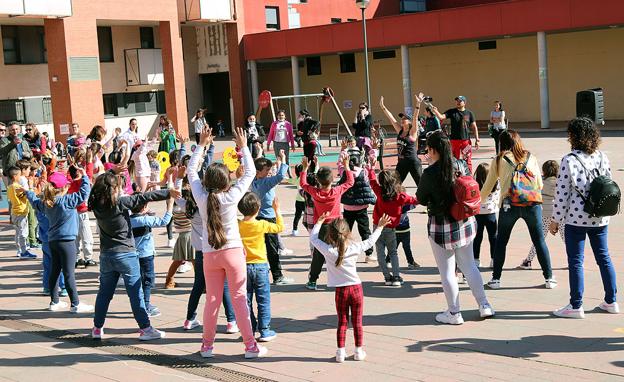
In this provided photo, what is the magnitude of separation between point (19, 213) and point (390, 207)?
5.85 meters

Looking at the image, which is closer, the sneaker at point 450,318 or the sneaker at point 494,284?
the sneaker at point 450,318

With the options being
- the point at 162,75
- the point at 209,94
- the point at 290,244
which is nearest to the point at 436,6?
the point at 209,94

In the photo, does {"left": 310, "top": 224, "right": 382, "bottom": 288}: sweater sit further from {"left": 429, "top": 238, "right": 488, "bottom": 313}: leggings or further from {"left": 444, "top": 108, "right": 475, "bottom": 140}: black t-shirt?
{"left": 444, "top": 108, "right": 475, "bottom": 140}: black t-shirt

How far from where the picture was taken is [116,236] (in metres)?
7.88

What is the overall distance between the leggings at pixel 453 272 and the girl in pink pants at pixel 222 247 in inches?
71.9

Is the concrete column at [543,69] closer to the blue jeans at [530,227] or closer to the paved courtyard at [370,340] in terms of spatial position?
the paved courtyard at [370,340]

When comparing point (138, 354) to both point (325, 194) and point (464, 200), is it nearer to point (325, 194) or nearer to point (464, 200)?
point (325, 194)

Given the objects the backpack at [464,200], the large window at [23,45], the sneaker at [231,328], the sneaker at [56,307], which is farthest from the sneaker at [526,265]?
the large window at [23,45]

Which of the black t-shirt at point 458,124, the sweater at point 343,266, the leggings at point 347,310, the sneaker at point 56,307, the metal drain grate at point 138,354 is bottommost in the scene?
the metal drain grate at point 138,354

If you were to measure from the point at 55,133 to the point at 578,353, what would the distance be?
3108cm

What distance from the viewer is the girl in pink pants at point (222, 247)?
706cm

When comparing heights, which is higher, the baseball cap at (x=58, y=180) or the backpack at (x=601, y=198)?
the baseball cap at (x=58, y=180)

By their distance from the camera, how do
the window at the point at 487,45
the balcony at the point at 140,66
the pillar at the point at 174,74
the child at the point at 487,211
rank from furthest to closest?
the balcony at the point at 140,66, the window at the point at 487,45, the pillar at the point at 174,74, the child at the point at 487,211

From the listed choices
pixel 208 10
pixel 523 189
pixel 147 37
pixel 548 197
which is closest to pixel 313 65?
pixel 208 10
